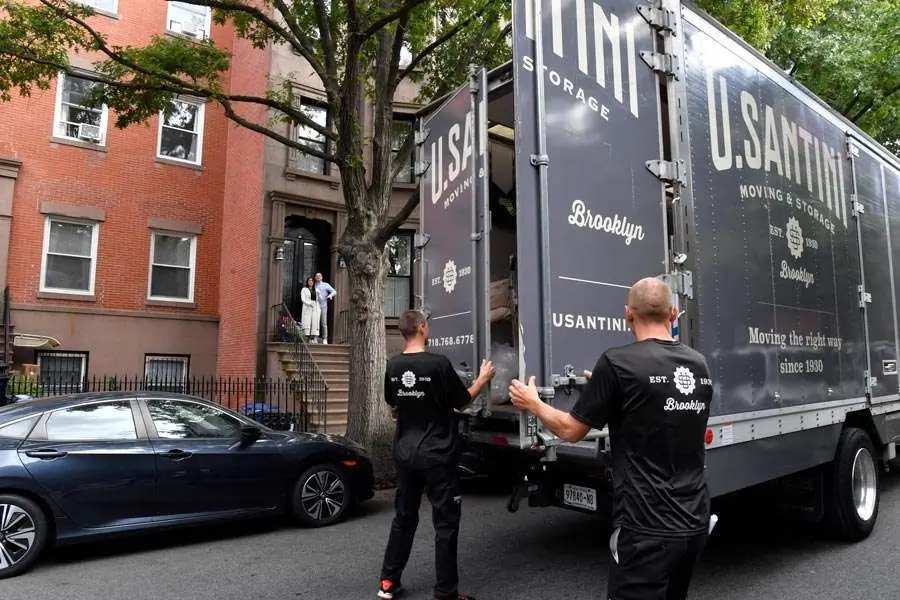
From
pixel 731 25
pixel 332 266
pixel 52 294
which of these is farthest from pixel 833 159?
pixel 52 294

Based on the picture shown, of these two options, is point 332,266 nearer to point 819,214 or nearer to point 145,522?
point 145,522

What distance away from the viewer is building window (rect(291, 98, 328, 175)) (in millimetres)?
15617

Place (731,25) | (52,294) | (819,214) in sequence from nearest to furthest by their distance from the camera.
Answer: (819,214) < (731,25) < (52,294)

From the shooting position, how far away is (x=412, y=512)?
169 inches

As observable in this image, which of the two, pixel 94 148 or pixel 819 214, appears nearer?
pixel 819 214

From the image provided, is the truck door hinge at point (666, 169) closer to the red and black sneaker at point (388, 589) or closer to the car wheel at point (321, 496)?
the red and black sneaker at point (388, 589)

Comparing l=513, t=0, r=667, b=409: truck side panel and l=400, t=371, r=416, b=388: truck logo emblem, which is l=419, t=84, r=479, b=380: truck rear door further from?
l=513, t=0, r=667, b=409: truck side panel

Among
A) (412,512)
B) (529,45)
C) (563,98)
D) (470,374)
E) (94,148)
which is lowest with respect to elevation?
(412,512)

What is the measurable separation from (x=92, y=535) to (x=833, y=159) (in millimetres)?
7211

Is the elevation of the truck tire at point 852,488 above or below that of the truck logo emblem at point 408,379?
below

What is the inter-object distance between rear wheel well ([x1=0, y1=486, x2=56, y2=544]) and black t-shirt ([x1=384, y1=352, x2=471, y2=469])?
10.5 feet

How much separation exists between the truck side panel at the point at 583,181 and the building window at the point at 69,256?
13.5 m

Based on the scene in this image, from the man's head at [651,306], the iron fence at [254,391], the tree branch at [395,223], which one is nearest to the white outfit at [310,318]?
the iron fence at [254,391]

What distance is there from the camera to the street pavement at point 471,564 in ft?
15.4
